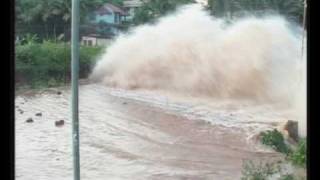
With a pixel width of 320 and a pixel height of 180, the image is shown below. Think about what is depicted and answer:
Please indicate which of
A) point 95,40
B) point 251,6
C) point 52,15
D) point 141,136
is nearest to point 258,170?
point 141,136

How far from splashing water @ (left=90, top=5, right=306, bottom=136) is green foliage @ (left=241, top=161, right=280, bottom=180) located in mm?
171

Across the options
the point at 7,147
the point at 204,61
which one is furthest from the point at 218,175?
the point at 7,147

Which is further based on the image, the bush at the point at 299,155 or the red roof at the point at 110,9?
the red roof at the point at 110,9

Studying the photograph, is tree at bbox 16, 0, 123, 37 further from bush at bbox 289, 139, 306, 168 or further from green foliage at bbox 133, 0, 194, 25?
bush at bbox 289, 139, 306, 168

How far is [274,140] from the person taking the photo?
1.07m

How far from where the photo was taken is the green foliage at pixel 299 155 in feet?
3.02

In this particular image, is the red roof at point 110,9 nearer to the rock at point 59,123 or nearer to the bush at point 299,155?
the rock at point 59,123

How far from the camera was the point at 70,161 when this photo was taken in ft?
3.27

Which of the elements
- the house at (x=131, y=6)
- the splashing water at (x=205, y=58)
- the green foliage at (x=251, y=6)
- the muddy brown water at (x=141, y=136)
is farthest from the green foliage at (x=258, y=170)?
the house at (x=131, y=6)

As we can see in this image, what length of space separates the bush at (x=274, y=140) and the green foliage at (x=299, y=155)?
5 centimetres

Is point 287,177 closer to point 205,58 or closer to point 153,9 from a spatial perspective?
point 205,58

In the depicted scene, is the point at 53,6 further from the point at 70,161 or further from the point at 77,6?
the point at 70,161

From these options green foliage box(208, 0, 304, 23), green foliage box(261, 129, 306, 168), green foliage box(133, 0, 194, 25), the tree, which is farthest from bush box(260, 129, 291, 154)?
the tree

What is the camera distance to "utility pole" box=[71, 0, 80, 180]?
3.23ft
